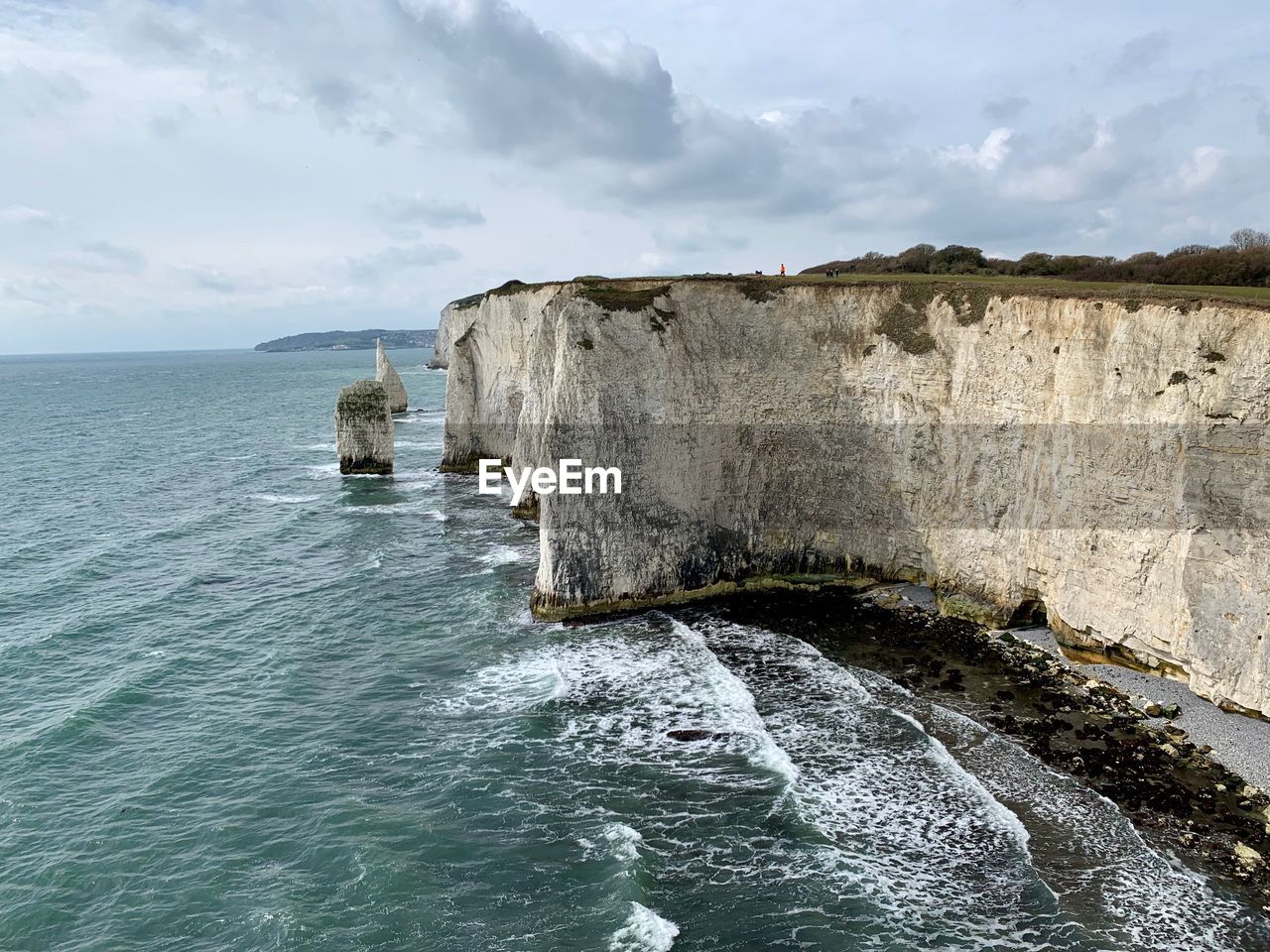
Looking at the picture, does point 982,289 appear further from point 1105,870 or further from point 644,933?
point 644,933

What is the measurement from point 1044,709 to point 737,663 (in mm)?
8391

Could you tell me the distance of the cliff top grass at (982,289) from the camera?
21697 millimetres

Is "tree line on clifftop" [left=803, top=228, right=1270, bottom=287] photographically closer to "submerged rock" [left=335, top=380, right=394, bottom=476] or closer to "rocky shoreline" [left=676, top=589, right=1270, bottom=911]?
"rocky shoreline" [left=676, top=589, right=1270, bottom=911]

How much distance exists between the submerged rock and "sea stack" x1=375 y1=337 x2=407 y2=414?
20.4 meters

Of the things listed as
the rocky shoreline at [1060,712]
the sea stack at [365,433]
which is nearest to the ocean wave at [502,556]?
the rocky shoreline at [1060,712]

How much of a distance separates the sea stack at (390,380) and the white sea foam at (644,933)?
64.5 metres

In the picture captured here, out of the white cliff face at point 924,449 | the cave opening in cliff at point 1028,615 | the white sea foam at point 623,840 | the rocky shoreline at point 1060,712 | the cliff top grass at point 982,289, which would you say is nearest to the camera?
the white sea foam at point 623,840

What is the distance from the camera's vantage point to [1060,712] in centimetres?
2053

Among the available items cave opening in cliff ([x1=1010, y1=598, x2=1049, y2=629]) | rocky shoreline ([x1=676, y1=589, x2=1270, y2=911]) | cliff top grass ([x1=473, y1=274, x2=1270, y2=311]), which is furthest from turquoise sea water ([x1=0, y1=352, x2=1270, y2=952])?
cliff top grass ([x1=473, y1=274, x2=1270, y2=311])

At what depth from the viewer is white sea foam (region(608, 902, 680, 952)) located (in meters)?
13.3

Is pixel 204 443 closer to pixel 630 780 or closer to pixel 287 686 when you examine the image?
pixel 287 686

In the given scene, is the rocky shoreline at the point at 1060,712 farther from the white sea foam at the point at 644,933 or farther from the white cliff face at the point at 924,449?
the white sea foam at the point at 644,933

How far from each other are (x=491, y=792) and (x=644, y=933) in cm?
550

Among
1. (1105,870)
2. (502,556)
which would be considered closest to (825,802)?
(1105,870)
